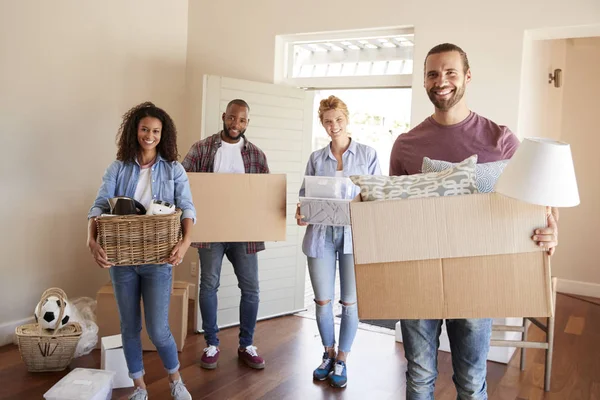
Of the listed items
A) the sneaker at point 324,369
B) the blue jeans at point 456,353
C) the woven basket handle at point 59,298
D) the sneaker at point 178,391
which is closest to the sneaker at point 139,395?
the sneaker at point 178,391

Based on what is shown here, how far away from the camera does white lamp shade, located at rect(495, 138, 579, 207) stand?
51.4 inches

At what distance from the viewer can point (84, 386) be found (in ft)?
8.05

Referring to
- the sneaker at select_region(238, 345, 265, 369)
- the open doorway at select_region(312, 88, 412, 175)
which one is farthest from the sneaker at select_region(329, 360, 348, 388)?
the open doorway at select_region(312, 88, 412, 175)

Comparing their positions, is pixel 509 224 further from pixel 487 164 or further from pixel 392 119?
pixel 392 119

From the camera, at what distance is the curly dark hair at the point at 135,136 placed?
2.38m

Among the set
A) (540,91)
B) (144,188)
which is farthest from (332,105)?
(540,91)

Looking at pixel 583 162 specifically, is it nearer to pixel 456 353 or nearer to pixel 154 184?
pixel 456 353

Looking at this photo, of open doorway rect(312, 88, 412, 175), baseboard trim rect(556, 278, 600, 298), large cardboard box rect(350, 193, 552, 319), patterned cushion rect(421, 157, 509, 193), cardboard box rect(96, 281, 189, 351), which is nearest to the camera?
large cardboard box rect(350, 193, 552, 319)

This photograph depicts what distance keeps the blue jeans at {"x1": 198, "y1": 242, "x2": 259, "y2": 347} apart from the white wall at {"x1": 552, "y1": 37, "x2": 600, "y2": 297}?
3671mm

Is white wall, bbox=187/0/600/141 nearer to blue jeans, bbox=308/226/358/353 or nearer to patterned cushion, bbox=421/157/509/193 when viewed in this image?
blue jeans, bbox=308/226/358/353

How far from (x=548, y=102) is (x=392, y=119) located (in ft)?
10.8

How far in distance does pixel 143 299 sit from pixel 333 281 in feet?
3.13

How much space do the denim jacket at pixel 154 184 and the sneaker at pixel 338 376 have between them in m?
1.12

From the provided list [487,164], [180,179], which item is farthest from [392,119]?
[487,164]
